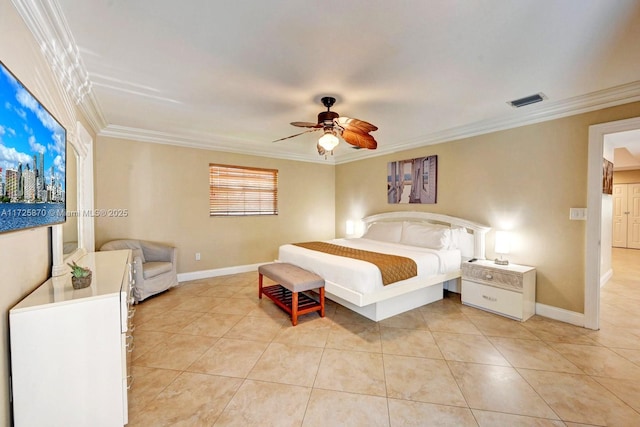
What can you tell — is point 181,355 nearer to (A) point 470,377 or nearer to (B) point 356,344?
(B) point 356,344

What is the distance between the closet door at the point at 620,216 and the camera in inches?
279

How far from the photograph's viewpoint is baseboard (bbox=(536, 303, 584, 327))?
9.53ft

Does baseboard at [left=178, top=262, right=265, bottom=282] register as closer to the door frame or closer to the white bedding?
the white bedding

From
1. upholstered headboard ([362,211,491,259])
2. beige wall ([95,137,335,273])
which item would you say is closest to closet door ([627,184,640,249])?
upholstered headboard ([362,211,491,259])

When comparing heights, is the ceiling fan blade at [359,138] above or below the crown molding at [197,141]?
below

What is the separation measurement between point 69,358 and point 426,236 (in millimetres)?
3883

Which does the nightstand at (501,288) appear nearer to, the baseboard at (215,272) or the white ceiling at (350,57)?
the white ceiling at (350,57)

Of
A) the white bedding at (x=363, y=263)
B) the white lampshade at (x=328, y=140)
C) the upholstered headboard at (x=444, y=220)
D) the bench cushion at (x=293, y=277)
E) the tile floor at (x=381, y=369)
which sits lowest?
the tile floor at (x=381, y=369)

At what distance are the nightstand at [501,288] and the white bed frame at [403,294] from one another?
0.81 ft

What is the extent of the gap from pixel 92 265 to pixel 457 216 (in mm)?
4460

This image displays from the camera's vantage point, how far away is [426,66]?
2.19m

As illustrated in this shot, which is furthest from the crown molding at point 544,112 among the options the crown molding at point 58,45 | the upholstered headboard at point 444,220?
the crown molding at point 58,45

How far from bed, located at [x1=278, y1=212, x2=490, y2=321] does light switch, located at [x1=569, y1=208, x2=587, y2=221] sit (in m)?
0.88

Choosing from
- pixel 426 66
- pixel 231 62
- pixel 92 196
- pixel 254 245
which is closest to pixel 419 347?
pixel 426 66
